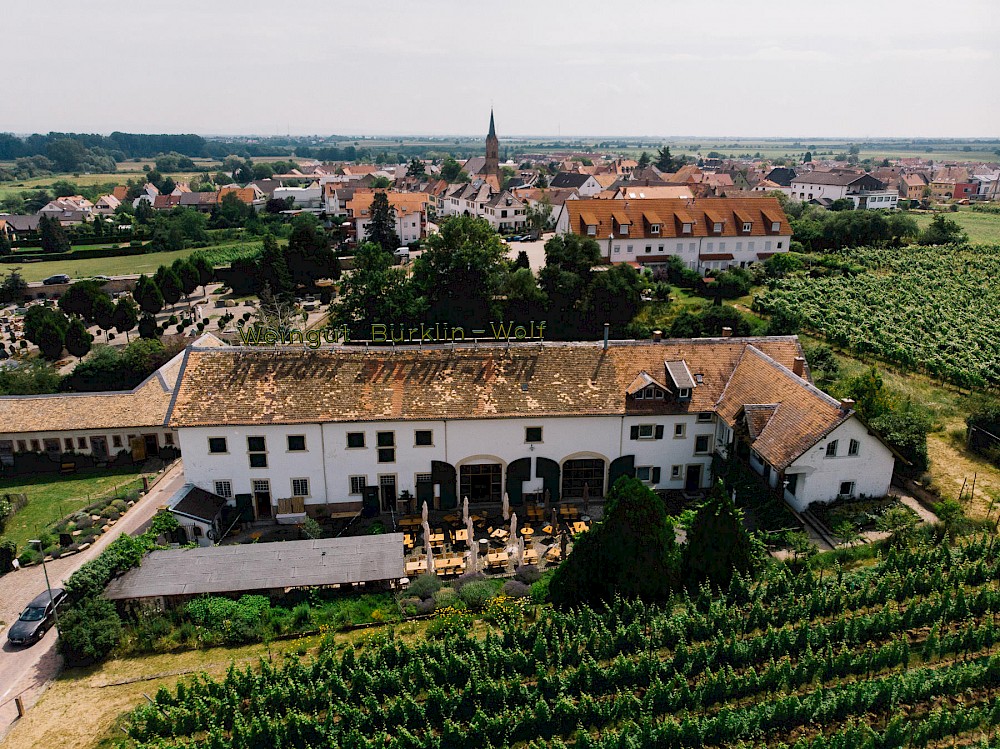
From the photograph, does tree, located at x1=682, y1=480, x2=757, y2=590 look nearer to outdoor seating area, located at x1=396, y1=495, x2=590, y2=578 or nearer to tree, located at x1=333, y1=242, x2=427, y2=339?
outdoor seating area, located at x1=396, y1=495, x2=590, y2=578

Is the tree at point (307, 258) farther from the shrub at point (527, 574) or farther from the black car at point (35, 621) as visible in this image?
the shrub at point (527, 574)

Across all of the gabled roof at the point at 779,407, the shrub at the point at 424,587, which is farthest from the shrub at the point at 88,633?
the gabled roof at the point at 779,407

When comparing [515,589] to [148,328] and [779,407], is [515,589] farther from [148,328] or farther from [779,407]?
[148,328]

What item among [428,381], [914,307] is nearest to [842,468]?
[428,381]

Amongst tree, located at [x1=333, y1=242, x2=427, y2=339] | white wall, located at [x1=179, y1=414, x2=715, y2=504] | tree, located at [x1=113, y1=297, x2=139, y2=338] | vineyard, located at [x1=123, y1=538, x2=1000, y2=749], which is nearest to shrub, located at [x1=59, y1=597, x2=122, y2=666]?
vineyard, located at [x1=123, y1=538, x2=1000, y2=749]

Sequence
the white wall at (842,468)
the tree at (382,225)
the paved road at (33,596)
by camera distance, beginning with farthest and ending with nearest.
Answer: the tree at (382,225), the white wall at (842,468), the paved road at (33,596)

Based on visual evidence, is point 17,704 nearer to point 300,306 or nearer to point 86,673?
point 86,673
